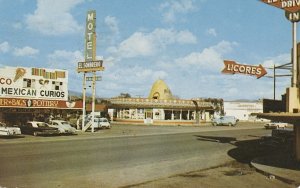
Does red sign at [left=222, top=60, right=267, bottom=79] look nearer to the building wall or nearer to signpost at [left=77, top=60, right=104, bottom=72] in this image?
signpost at [left=77, top=60, right=104, bottom=72]

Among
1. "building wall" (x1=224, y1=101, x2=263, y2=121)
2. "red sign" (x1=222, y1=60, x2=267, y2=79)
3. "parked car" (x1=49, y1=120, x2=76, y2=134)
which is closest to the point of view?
"red sign" (x1=222, y1=60, x2=267, y2=79)

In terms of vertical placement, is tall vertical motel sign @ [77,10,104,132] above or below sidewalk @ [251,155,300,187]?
above

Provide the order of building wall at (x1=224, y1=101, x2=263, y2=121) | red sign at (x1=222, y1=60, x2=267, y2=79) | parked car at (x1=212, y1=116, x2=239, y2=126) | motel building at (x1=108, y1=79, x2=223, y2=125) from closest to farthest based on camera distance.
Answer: red sign at (x1=222, y1=60, x2=267, y2=79) → motel building at (x1=108, y1=79, x2=223, y2=125) → parked car at (x1=212, y1=116, x2=239, y2=126) → building wall at (x1=224, y1=101, x2=263, y2=121)

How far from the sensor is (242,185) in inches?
489

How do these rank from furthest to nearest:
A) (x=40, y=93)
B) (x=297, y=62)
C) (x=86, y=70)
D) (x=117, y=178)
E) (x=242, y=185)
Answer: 1. (x=86, y=70)
2. (x=40, y=93)
3. (x=297, y=62)
4. (x=117, y=178)
5. (x=242, y=185)

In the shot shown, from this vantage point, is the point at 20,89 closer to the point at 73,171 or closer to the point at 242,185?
the point at 73,171

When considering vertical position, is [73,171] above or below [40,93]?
below

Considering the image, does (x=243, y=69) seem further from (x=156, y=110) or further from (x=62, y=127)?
(x=156, y=110)

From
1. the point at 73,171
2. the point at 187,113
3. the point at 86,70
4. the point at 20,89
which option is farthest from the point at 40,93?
the point at 187,113

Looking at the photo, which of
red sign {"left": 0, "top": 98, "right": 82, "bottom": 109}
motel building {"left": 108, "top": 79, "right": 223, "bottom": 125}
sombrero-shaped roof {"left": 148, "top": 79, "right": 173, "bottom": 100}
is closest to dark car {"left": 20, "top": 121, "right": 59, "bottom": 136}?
red sign {"left": 0, "top": 98, "right": 82, "bottom": 109}

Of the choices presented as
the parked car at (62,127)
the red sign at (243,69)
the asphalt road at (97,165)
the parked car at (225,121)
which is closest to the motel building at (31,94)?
the parked car at (62,127)

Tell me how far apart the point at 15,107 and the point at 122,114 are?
33323 millimetres

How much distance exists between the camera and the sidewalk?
13.4 meters

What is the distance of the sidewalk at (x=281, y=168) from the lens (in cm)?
1337
